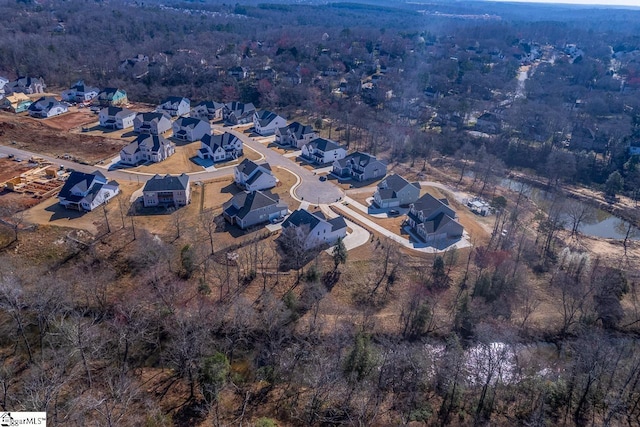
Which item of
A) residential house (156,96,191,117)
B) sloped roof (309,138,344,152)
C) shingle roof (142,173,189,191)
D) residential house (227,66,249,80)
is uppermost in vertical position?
residential house (227,66,249,80)

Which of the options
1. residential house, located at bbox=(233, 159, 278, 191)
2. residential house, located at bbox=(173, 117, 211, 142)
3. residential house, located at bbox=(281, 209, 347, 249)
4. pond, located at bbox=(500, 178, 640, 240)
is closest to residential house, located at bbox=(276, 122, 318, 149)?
residential house, located at bbox=(173, 117, 211, 142)

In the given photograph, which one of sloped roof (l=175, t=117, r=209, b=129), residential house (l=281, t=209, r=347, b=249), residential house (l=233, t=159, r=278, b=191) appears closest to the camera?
residential house (l=281, t=209, r=347, b=249)

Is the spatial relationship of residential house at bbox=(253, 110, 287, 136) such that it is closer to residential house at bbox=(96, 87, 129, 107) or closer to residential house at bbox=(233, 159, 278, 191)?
residential house at bbox=(233, 159, 278, 191)

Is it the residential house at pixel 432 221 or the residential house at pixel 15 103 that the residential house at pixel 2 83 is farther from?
the residential house at pixel 432 221

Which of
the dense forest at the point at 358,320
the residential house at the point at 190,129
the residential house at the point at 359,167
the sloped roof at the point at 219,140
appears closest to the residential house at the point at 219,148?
the sloped roof at the point at 219,140

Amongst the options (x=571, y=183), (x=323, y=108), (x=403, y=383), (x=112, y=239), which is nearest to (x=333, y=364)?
(x=403, y=383)

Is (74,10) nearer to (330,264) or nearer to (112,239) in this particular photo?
(112,239)
